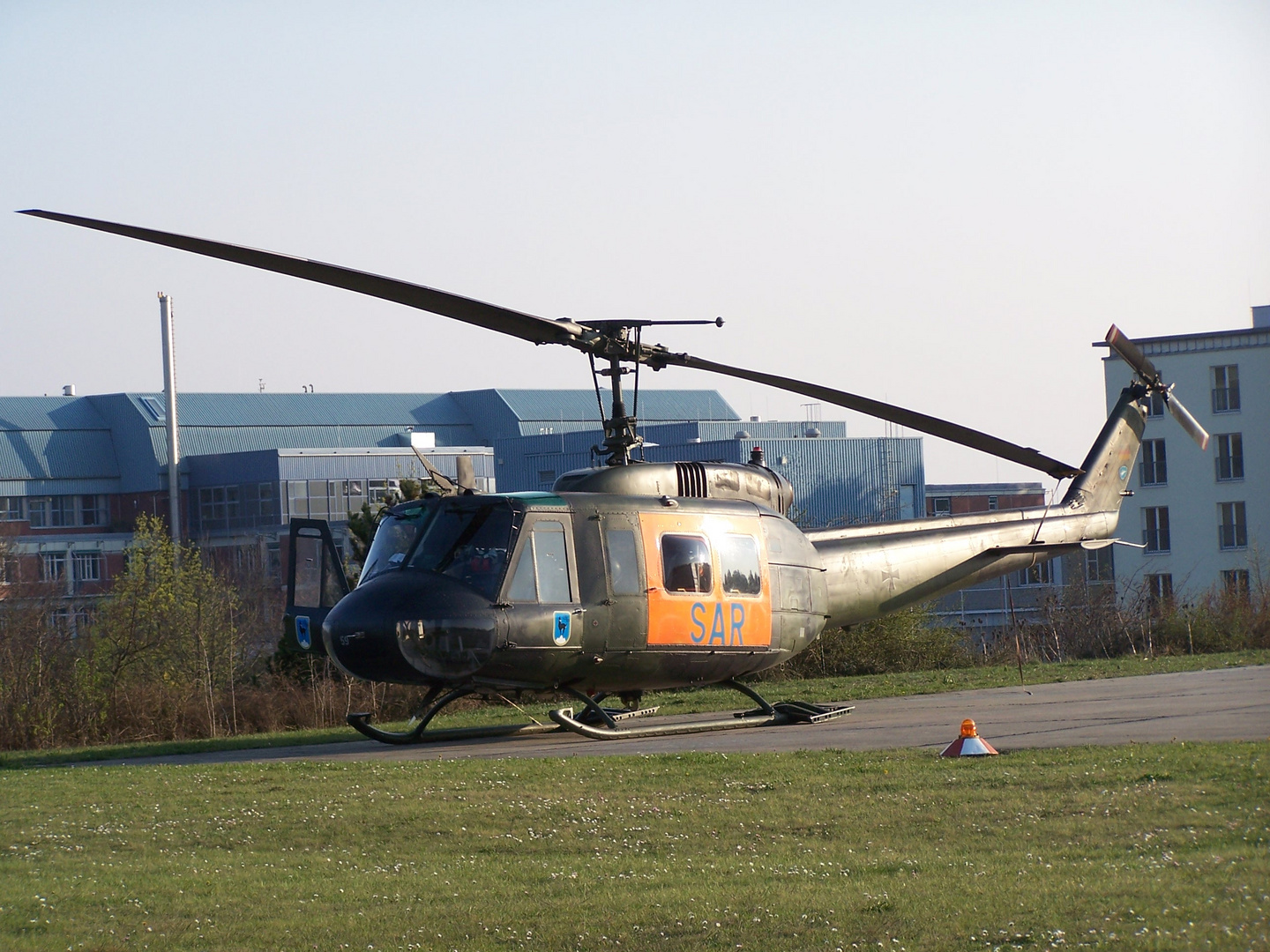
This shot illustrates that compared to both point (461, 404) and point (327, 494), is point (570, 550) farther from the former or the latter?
point (461, 404)

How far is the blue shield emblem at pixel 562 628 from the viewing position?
1528 centimetres

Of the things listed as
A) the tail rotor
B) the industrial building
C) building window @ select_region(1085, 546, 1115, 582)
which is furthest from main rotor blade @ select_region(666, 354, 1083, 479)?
the industrial building

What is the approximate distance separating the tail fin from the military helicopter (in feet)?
12.2

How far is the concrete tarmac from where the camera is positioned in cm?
1441

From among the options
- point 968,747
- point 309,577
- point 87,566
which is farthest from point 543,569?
point 87,566

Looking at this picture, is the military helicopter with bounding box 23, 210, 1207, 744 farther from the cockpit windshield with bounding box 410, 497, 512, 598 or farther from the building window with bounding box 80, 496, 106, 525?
the building window with bounding box 80, 496, 106, 525

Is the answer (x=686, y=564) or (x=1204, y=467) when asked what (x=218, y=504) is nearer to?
(x=1204, y=467)

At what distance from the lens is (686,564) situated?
16391mm

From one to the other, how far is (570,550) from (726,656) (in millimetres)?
2614

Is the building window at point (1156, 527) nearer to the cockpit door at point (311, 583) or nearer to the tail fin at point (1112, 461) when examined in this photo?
the tail fin at point (1112, 461)

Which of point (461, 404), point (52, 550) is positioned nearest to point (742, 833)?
point (52, 550)

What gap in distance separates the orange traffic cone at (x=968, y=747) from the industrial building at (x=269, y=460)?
6051 centimetres

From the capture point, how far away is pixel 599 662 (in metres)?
15.8

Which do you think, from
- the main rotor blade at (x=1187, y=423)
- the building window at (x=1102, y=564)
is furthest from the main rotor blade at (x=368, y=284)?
the building window at (x=1102, y=564)
